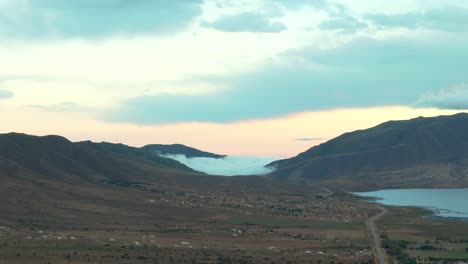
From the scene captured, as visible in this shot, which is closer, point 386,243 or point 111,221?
point 386,243

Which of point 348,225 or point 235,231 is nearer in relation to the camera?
point 235,231

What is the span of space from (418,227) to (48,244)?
9926 centimetres

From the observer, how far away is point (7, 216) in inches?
6624

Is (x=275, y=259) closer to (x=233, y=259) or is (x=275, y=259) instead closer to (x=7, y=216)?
(x=233, y=259)

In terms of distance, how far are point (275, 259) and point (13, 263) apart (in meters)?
41.0

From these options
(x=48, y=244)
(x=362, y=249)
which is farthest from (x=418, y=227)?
(x=48, y=244)

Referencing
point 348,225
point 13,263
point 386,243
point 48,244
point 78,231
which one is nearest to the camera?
point 13,263

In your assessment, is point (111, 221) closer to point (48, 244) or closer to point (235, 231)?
point (235, 231)

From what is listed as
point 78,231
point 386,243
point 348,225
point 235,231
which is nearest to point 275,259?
point 386,243

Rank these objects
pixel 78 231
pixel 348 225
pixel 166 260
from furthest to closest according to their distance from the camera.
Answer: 1. pixel 348 225
2. pixel 78 231
3. pixel 166 260

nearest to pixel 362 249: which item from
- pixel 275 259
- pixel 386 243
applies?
pixel 386 243

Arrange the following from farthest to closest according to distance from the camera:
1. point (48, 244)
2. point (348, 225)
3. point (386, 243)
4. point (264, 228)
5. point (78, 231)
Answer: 1. point (348, 225)
2. point (264, 228)
3. point (78, 231)
4. point (386, 243)
5. point (48, 244)

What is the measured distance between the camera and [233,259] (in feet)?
348

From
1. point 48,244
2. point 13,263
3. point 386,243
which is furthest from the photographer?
point 386,243
